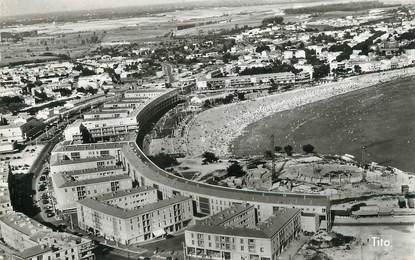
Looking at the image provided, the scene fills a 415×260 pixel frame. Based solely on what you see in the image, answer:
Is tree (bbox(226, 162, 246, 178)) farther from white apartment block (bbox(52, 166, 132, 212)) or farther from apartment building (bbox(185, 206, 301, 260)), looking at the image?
apartment building (bbox(185, 206, 301, 260))

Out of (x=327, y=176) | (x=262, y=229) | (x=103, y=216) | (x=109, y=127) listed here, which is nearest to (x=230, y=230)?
(x=262, y=229)

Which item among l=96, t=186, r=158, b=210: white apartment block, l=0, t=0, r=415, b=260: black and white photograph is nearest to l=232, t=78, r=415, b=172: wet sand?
l=0, t=0, r=415, b=260: black and white photograph

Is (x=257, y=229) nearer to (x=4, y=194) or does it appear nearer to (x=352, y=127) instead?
(x=4, y=194)

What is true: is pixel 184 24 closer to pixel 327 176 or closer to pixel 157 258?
pixel 327 176

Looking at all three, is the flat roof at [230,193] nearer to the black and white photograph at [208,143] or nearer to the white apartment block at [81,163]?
the black and white photograph at [208,143]

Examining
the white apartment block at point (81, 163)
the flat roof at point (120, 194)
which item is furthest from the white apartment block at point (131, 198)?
the white apartment block at point (81, 163)

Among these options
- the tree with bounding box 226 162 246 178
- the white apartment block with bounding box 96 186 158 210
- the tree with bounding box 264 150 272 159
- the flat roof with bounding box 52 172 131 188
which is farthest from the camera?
the tree with bounding box 264 150 272 159

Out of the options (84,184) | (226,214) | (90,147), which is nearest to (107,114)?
(90,147)
